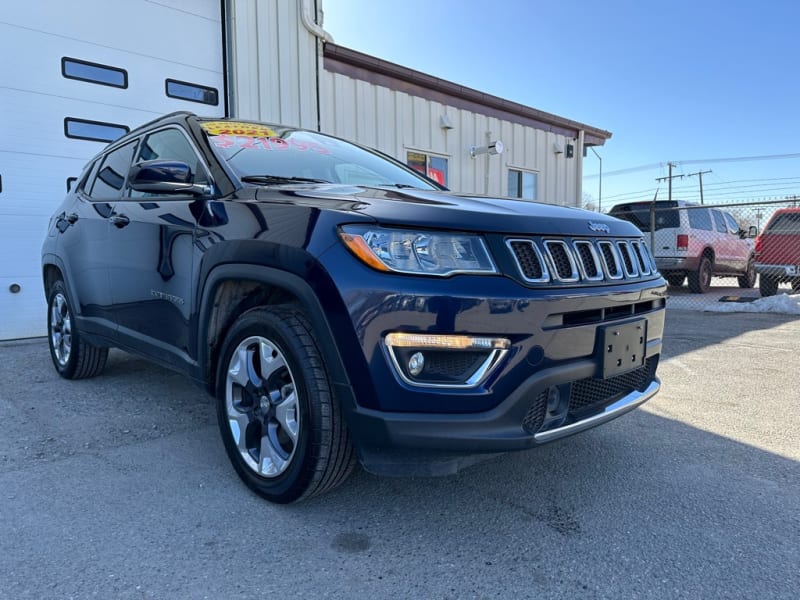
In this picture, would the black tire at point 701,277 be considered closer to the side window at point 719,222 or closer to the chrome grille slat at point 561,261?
the side window at point 719,222

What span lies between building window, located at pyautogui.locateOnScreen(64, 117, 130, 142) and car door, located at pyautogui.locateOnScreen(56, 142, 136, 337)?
8.55ft

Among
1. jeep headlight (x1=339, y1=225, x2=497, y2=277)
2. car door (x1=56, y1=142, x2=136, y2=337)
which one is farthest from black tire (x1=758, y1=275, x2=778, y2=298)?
car door (x1=56, y1=142, x2=136, y2=337)

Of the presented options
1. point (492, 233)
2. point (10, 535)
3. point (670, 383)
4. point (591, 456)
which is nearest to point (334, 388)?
point (492, 233)

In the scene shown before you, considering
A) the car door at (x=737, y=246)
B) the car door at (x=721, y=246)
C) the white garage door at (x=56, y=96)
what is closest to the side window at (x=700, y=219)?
the car door at (x=721, y=246)

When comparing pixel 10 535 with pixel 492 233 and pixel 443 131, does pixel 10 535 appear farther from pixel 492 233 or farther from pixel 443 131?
pixel 443 131

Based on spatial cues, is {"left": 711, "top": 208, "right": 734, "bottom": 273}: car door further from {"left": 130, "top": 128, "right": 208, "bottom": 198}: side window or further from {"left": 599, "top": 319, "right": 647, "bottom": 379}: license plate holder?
{"left": 130, "top": 128, "right": 208, "bottom": 198}: side window

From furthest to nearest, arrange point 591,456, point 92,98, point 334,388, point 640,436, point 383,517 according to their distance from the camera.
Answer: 1. point 92,98
2. point 640,436
3. point 591,456
4. point 383,517
5. point 334,388

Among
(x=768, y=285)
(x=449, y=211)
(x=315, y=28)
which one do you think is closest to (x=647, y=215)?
(x=768, y=285)

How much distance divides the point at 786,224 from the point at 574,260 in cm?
894

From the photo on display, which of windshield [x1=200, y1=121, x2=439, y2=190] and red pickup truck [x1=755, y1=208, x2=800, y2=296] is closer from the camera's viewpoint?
windshield [x1=200, y1=121, x2=439, y2=190]

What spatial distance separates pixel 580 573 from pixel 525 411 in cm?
55

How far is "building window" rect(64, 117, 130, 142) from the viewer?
6170 mm

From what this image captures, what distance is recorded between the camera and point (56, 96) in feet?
19.8

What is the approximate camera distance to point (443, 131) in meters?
10.1
